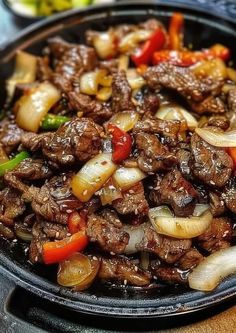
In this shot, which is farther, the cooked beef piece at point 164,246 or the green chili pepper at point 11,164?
the green chili pepper at point 11,164

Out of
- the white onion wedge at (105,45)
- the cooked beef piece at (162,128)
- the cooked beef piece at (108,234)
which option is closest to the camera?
the cooked beef piece at (108,234)

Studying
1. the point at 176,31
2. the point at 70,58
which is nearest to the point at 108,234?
the point at 70,58

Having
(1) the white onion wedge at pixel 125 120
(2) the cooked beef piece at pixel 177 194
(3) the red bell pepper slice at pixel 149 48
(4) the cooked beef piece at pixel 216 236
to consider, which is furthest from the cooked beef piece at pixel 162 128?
(3) the red bell pepper slice at pixel 149 48

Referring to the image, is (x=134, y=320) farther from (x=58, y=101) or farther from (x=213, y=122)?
(x=58, y=101)

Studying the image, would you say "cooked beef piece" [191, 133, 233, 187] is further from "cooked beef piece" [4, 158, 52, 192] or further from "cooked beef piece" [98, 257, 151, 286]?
"cooked beef piece" [4, 158, 52, 192]

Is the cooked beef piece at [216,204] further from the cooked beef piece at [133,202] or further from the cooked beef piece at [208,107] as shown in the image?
the cooked beef piece at [208,107]

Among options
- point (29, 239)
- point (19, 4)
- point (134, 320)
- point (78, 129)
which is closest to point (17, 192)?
point (29, 239)

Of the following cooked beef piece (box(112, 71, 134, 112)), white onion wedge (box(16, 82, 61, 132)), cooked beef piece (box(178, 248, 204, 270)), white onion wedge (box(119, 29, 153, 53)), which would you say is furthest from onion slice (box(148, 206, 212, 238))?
white onion wedge (box(119, 29, 153, 53))
